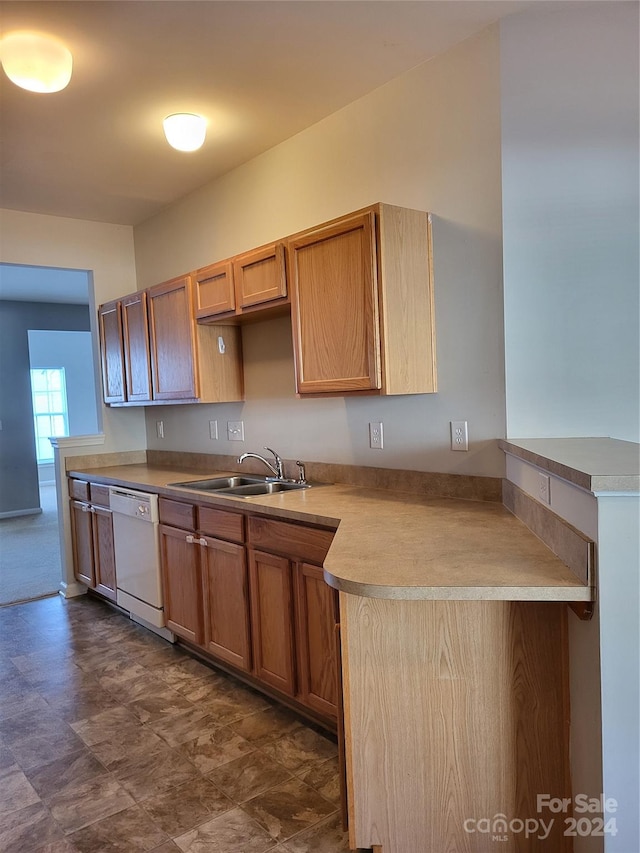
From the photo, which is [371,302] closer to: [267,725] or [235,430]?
[235,430]

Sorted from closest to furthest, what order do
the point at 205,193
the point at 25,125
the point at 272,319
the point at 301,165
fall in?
the point at 25,125 < the point at 301,165 < the point at 272,319 < the point at 205,193

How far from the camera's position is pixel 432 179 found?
7.73ft

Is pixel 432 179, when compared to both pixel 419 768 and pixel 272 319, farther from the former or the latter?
pixel 419 768

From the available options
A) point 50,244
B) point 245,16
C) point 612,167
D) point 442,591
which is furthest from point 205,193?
point 442,591

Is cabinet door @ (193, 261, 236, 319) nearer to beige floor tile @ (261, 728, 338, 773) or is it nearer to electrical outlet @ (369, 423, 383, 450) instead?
electrical outlet @ (369, 423, 383, 450)

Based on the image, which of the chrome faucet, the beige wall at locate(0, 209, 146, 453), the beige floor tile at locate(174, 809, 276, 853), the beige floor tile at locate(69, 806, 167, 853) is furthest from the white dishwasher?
the beige floor tile at locate(174, 809, 276, 853)

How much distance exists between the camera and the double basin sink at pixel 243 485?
3.05 metres

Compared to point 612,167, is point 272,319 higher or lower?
lower

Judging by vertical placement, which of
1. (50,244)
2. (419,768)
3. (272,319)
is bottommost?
(419,768)

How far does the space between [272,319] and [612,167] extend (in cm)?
178

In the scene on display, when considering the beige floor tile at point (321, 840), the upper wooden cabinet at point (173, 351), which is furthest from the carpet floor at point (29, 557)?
the beige floor tile at point (321, 840)

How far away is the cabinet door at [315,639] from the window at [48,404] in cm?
793

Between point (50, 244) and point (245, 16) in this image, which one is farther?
point (50, 244)

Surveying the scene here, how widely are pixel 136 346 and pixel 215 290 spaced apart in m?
1.02
